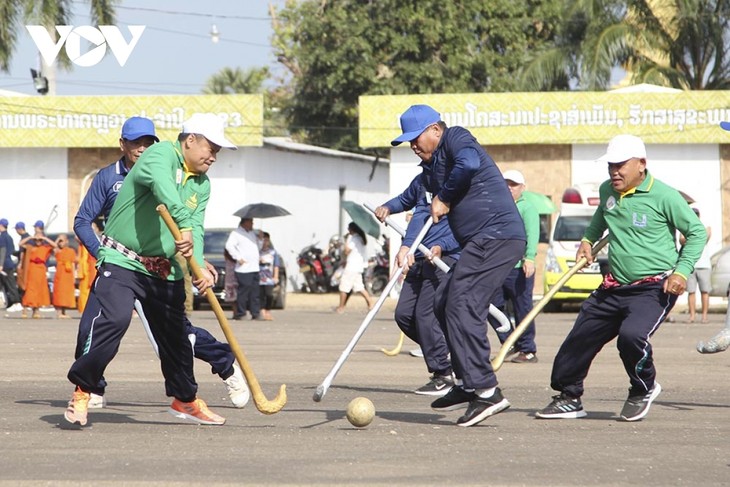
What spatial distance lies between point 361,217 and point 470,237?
24.1 meters

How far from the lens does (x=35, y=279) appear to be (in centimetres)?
2516

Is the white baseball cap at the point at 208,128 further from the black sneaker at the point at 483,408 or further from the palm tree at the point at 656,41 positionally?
the palm tree at the point at 656,41

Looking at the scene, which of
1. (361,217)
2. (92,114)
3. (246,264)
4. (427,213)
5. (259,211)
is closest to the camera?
(427,213)

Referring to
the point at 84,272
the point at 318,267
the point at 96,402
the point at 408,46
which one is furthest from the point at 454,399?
the point at 408,46

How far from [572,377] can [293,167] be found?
102 feet

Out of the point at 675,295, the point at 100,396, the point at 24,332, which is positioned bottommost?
the point at 24,332

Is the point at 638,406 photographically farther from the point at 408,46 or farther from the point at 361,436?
the point at 408,46

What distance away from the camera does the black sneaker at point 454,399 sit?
9169 mm

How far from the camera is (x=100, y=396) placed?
10.2 metres

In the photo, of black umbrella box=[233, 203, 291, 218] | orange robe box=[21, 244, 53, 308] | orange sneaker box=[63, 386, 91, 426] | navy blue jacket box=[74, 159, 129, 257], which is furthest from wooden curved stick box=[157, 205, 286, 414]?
black umbrella box=[233, 203, 291, 218]

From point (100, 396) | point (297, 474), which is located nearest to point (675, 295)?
point (297, 474)

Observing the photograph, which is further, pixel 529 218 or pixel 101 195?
pixel 529 218

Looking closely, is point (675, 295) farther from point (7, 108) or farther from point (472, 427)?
point (7, 108)

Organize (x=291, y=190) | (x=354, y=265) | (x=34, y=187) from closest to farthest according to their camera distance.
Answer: (x=354, y=265), (x=34, y=187), (x=291, y=190)
